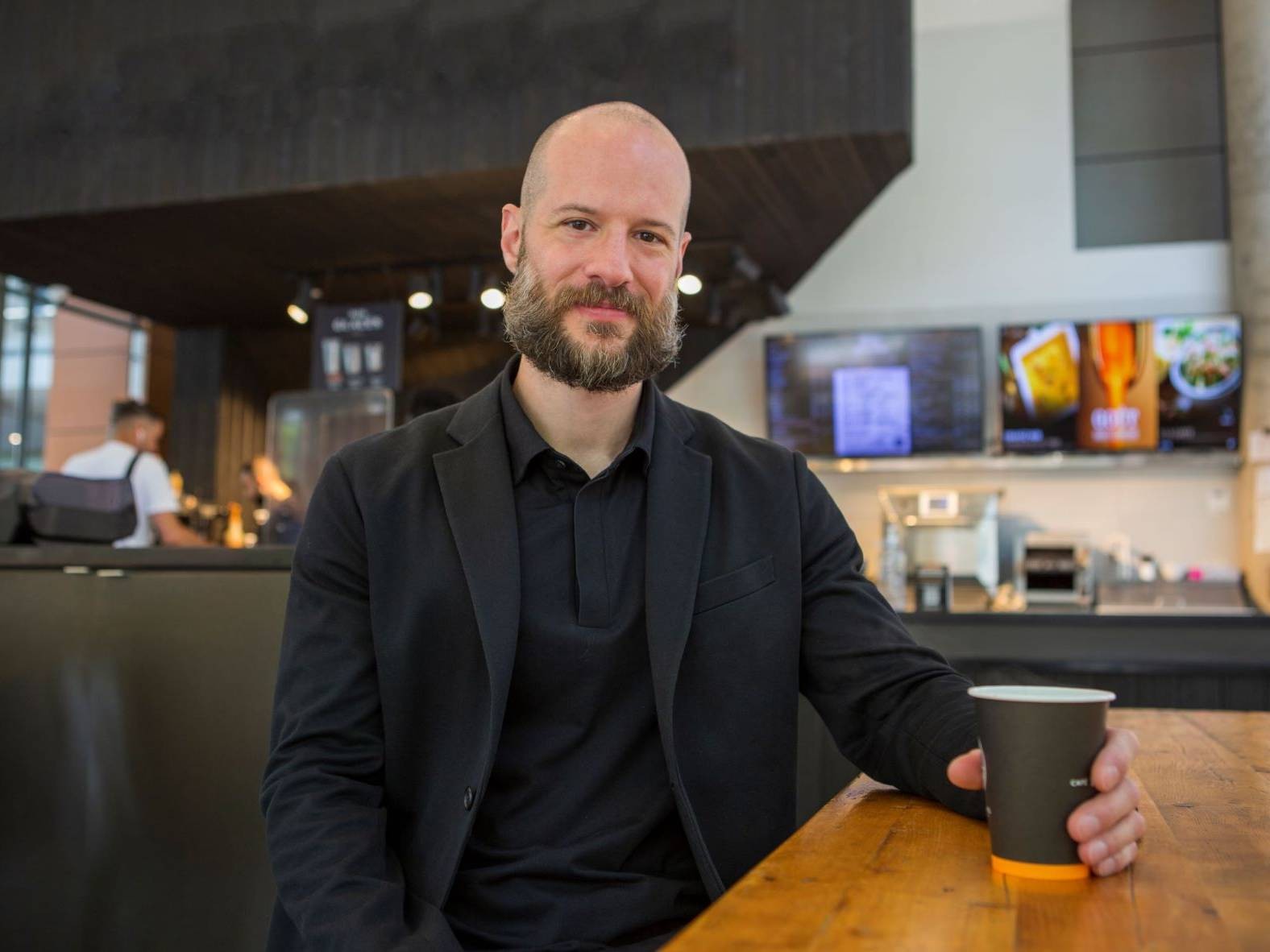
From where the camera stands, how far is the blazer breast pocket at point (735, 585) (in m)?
1.30

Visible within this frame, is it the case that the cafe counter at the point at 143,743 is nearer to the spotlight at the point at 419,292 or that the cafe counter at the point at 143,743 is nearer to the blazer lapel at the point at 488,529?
the blazer lapel at the point at 488,529

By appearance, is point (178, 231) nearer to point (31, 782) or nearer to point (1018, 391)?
point (31, 782)

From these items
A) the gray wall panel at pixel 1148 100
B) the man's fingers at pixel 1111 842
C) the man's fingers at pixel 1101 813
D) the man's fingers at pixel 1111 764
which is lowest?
the man's fingers at pixel 1111 842

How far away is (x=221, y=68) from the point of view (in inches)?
209

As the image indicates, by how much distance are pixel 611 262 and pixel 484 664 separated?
456mm

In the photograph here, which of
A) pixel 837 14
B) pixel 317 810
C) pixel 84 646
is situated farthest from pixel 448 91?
pixel 317 810

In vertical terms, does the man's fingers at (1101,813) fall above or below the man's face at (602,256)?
below

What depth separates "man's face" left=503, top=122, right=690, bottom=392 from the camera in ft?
4.40

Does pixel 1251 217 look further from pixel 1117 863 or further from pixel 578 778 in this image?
pixel 1117 863

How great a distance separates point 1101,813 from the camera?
797 mm

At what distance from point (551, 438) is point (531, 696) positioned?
315 millimetres

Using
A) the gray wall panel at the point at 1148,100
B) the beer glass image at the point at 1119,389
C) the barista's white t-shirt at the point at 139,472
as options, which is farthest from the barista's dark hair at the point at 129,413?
the gray wall panel at the point at 1148,100

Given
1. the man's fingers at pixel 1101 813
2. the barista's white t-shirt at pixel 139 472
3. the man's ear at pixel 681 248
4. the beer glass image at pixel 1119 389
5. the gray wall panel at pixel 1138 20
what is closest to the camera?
the man's fingers at pixel 1101 813

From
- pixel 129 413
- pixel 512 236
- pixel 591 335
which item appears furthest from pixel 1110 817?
pixel 129 413
